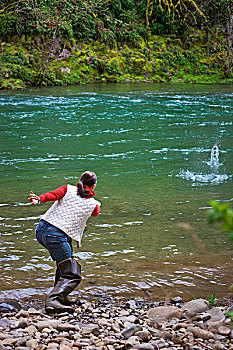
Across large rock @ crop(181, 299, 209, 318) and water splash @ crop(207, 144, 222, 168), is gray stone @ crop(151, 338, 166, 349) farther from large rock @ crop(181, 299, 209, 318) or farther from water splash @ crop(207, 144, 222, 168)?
water splash @ crop(207, 144, 222, 168)

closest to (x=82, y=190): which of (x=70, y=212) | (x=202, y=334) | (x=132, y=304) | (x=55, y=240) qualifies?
(x=70, y=212)

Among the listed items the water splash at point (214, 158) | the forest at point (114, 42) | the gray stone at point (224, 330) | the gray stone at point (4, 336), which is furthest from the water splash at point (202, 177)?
the forest at point (114, 42)

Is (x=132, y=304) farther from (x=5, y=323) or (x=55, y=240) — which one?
(x=5, y=323)

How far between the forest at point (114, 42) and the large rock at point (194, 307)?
2073cm

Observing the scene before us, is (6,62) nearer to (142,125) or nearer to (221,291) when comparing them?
(142,125)

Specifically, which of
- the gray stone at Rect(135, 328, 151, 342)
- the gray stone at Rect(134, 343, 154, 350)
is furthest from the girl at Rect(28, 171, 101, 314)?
Answer: the gray stone at Rect(134, 343, 154, 350)

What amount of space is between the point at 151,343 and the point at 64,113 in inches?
529

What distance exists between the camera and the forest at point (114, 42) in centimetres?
2523

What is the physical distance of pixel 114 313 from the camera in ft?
13.0

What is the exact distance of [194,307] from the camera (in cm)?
386

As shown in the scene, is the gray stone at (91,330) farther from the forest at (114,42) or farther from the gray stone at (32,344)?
the forest at (114,42)

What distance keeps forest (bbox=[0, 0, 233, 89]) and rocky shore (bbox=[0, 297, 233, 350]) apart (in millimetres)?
20425

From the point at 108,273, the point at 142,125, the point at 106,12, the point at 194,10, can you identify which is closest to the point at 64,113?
the point at 142,125

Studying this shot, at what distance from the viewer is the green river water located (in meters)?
4.82
